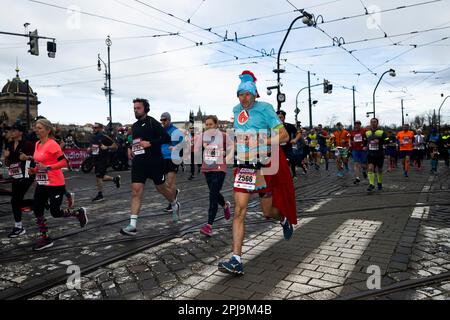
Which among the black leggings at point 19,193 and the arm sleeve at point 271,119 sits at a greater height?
the arm sleeve at point 271,119

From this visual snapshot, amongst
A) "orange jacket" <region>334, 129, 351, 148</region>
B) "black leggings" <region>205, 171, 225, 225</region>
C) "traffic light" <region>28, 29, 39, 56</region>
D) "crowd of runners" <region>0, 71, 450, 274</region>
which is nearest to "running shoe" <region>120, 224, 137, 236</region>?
"crowd of runners" <region>0, 71, 450, 274</region>

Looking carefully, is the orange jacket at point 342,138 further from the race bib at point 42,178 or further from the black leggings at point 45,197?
the race bib at point 42,178

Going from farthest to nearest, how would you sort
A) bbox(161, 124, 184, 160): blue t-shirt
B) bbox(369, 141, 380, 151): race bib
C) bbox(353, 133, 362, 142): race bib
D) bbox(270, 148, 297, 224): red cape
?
bbox(353, 133, 362, 142): race bib < bbox(369, 141, 380, 151): race bib < bbox(161, 124, 184, 160): blue t-shirt < bbox(270, 148, 297, 224): red cape

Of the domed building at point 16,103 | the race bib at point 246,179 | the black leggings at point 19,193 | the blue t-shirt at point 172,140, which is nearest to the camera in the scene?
the race bib at point 246,179

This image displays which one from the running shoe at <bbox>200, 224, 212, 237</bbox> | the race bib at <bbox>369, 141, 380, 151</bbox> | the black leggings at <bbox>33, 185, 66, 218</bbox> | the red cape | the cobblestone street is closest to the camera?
the cobblestone street

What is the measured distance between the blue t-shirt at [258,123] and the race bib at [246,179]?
0.46 ft

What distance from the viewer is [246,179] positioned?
3.76 m

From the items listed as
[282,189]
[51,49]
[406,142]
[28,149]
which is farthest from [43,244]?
[51,49]

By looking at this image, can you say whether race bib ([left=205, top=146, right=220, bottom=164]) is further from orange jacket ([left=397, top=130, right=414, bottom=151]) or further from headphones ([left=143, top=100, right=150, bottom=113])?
orange jacket ([left=397, top=130, right=414, bottom=151])

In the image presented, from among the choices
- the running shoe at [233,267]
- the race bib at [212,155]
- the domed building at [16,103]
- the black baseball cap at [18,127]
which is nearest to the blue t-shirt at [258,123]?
the running shoe at [233,267]

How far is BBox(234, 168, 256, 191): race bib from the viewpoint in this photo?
373 centimetres

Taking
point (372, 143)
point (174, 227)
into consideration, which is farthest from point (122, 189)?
point (372, 143)

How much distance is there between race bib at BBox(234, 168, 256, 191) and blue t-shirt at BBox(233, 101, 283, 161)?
0.14 metres

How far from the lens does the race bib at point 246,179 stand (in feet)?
12.2
